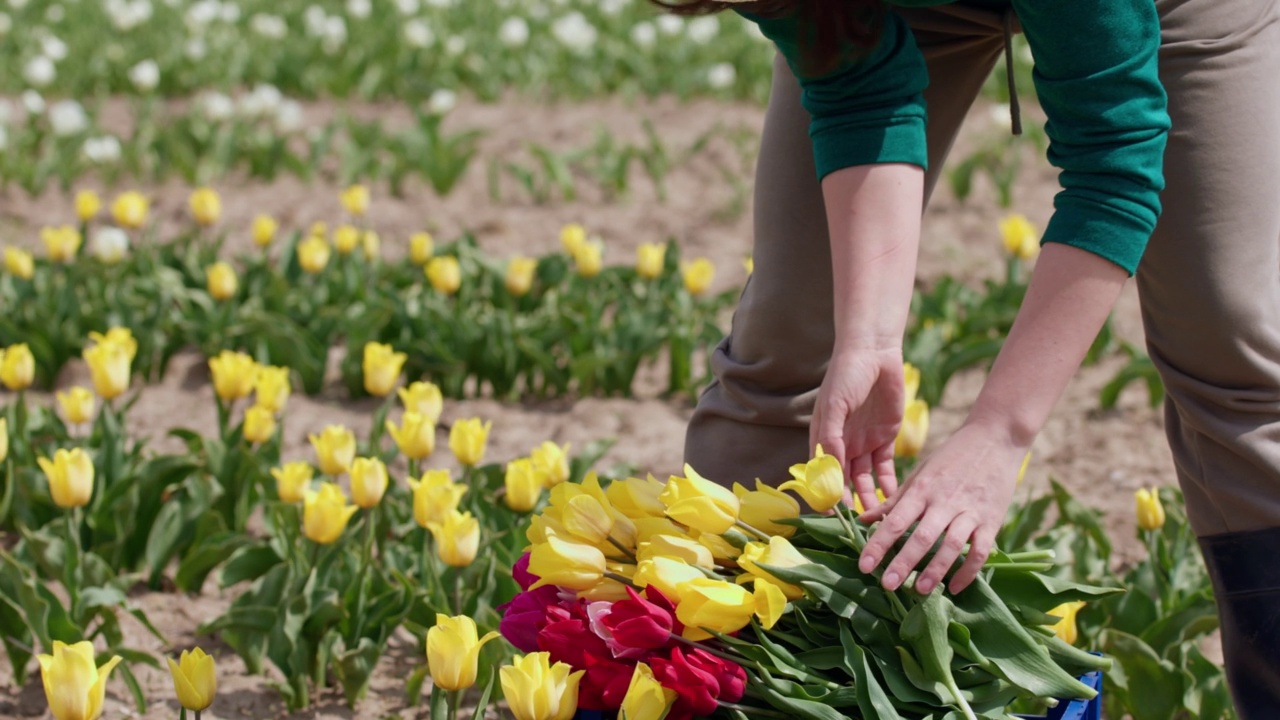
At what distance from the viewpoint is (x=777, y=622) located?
1.68 metres

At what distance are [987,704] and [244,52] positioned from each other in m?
5.91

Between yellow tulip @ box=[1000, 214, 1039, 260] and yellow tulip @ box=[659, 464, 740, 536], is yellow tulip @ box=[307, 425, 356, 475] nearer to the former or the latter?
yellow tulip @ box=[659, 464, 740, 536]

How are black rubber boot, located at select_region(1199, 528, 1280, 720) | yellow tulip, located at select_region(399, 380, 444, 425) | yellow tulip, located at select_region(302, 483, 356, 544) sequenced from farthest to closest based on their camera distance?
yellow tulip, located at select_region(399, 380, 444, 425) < yellow tulip, located at select_region(302, 483, 356, 544) < black rubber boot, located at select_region(1199, 528, 1280, 720)

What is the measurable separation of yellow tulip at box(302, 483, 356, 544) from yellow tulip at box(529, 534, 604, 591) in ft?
2.19

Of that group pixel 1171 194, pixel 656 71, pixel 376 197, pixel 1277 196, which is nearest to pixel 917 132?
pixel 1171 194

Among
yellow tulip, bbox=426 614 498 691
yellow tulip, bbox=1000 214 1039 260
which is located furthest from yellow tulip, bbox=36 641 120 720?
yellow tulip, bbox=1000 214 1039 260

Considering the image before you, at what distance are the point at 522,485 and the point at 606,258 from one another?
2439mm

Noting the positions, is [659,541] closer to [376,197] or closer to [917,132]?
[917,132]

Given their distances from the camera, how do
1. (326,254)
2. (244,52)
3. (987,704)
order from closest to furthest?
(987,704), (326,254), (244,52)

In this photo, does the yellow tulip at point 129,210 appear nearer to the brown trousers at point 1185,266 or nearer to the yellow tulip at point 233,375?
the yellow tulip at point 233,375

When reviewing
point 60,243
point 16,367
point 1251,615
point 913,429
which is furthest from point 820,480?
point 60,243

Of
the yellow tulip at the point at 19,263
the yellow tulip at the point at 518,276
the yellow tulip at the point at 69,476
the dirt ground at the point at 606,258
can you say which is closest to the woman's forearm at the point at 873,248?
the dirt ground at the point at 606,258

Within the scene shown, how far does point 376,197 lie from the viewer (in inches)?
210

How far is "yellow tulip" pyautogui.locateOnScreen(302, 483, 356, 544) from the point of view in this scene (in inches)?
87.7
